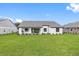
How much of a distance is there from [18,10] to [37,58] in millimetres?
1668

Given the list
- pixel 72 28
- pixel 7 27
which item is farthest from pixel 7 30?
pixel 72 28

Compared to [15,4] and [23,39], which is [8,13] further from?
[23,39]

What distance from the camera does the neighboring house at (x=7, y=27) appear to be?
279 inches

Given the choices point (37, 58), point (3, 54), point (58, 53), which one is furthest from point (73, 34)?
point (3, 54)

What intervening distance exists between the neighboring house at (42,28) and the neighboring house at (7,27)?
223 millimetres

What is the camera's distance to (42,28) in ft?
23.7

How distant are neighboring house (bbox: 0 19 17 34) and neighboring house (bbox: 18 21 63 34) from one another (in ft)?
0.73

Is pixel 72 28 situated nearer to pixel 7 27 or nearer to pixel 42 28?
pixel 42 28

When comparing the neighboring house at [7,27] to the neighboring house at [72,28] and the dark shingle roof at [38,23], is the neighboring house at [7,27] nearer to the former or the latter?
the dark shingle roof at [38,23]

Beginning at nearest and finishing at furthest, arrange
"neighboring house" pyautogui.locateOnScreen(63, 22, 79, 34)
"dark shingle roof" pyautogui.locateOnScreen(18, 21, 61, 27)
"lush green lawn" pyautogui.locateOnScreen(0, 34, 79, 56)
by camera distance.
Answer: "lush green lawn" pyautogui.locateOnScreen(0, 34, 79, 56) < "dark shingle roof" pyautogui.locateOnScreen(18, 21, 61, 27) < "neighboring house" pyautogui.locateOnScreen(63, 22, 79, 34)

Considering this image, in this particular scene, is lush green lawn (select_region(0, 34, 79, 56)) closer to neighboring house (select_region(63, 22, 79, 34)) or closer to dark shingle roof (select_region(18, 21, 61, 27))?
neighboring house (select_region(63, 22, 79, 34))

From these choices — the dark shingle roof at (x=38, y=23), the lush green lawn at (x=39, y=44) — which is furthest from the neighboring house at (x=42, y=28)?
the lush green lawn at (x=39, y=44)

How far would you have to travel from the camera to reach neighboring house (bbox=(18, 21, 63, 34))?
7.18 meters

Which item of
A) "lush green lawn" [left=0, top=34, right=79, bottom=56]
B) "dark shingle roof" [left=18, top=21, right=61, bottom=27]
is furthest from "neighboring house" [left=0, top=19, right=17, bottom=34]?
"dark shingle roof" [left=18, top=21, right=61, bottom=27]
